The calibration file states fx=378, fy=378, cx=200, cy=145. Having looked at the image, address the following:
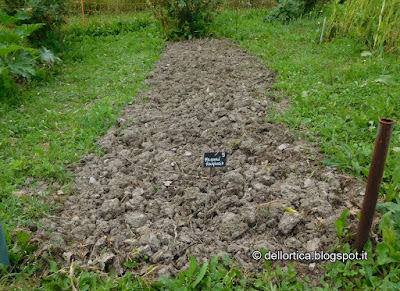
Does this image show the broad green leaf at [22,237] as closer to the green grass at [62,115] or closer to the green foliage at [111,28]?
the green grass at [62,115]

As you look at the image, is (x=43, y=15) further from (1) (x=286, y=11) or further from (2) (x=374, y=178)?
(2) (x=374, y=178)

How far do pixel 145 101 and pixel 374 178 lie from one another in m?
3.44

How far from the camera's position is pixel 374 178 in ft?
7.11

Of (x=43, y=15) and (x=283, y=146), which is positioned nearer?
(x=283, y=146)

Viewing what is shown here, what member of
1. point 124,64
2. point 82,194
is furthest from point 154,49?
point 82,194

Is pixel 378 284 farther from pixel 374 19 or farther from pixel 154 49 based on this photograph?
pixel 154 49

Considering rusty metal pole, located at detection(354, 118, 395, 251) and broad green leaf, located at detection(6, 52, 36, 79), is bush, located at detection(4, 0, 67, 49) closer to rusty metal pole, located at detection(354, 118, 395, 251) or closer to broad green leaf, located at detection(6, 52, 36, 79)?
broad green leaf, located at detection(6, 52, 36, 79)

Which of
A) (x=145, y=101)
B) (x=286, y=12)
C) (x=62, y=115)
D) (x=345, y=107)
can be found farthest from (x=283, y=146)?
(x=286, y=12)

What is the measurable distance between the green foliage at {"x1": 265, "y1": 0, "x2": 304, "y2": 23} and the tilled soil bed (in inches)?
202

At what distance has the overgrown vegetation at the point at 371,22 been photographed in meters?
5.92

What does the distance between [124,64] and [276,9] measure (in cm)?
450

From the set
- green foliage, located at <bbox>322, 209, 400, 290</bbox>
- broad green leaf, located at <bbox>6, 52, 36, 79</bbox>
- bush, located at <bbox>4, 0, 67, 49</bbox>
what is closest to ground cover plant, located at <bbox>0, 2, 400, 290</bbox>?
green foliage, located at <bbox>322, 209, 400, 290</bbox>

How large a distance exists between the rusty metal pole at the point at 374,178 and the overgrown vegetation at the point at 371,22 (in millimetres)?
4442

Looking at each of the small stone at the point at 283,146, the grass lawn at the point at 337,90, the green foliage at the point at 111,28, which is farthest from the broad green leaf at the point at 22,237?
the green foliage at the point at 111,28
